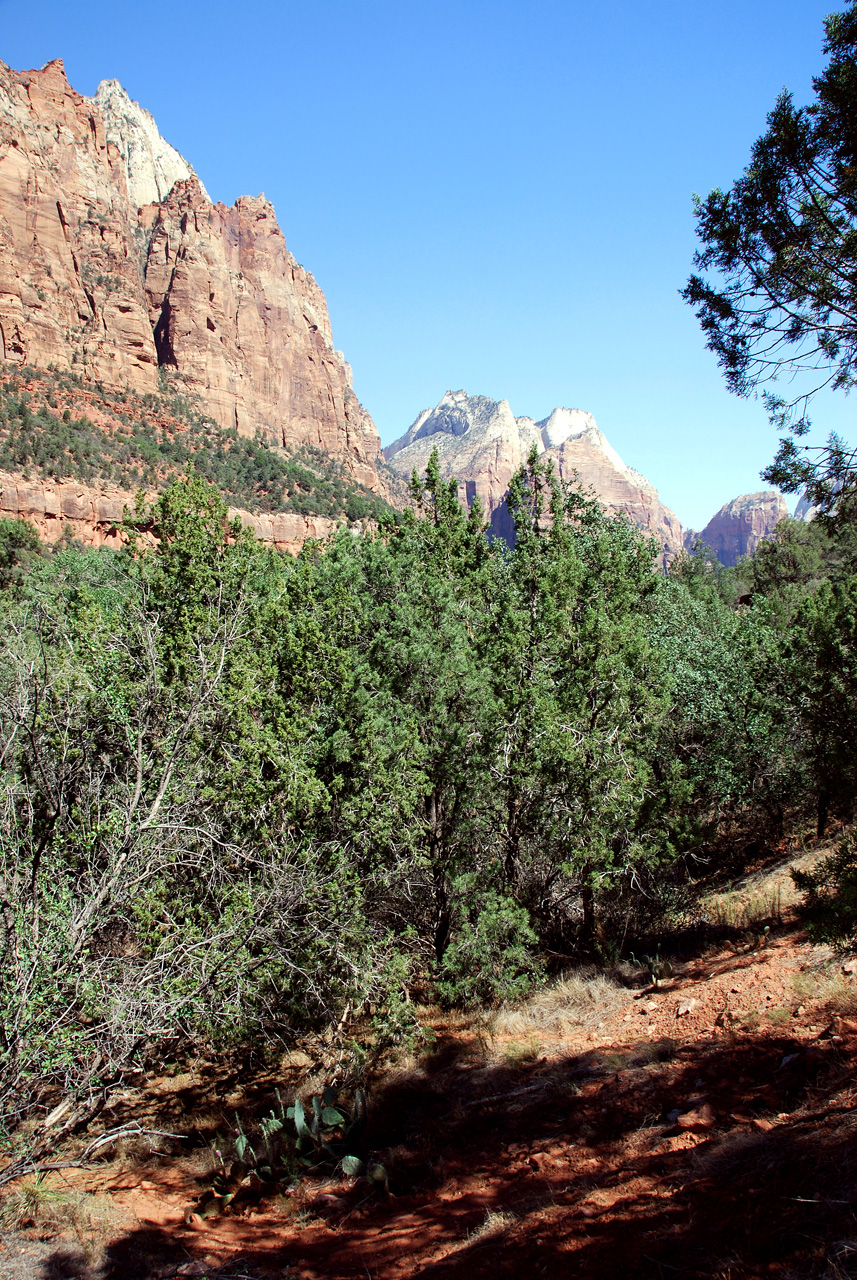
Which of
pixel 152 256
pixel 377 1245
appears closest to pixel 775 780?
pixel 377 1245

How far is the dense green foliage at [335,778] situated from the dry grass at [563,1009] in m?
0.44

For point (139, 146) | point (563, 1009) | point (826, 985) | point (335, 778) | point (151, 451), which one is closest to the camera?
point (826, 985)

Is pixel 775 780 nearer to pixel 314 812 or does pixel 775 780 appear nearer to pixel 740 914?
pixel 740 914

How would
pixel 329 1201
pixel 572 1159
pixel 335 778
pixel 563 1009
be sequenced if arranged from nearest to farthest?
pixel 572 1159
pixel 329 1201
pixel 335 778
pixel 563 1009

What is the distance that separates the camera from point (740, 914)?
36.9 feet

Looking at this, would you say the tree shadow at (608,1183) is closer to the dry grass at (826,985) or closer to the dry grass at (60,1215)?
the dry grass at (60,1215)

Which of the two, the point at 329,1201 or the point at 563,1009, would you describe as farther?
the point at 563,1009

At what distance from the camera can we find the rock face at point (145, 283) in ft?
218

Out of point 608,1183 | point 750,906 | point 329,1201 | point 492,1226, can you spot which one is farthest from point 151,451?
point 608,1183

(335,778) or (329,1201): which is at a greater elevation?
(335,778)

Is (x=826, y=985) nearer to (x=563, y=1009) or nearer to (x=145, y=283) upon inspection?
(x=563, y=1009)

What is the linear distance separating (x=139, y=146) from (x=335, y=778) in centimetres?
16852

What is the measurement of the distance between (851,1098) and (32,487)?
2049 inches

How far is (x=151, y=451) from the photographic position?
58.6m
